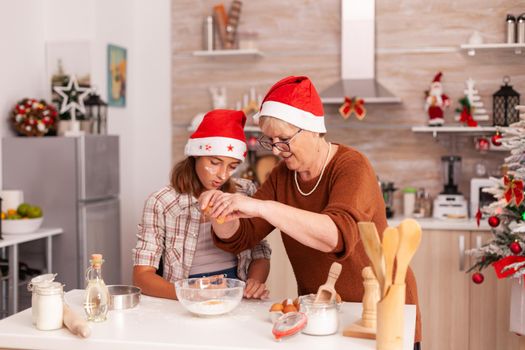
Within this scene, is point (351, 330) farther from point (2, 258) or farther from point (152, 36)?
point (152, 36)

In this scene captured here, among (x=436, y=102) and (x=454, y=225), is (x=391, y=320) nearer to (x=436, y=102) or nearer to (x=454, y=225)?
(x=454, y=225)

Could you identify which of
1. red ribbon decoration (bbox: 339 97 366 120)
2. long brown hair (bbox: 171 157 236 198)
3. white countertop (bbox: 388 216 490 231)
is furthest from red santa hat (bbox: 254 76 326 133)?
red ribbon decoration (bbox: 339 97 366 120)

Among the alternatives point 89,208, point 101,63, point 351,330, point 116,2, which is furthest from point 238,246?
point 116,2

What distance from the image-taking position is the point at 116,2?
5348mm

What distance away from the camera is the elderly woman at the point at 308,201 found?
7.02 ft

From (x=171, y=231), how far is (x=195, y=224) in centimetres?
9

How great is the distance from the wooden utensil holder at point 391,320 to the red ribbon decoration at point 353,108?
3.16m

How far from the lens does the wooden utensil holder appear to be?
1914 millimetres

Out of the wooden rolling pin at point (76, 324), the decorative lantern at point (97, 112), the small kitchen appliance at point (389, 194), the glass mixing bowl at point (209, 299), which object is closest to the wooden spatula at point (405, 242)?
the glass mixing bowl at point (209, 299)

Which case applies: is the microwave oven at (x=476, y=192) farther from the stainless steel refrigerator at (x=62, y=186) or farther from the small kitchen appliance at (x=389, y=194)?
the stainless steel refrigerator at (x=62, y=186)

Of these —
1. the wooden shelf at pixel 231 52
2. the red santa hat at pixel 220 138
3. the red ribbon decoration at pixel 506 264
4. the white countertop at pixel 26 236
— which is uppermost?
the wooden shelf at pixel 231 52

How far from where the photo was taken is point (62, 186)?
4527 millimetres

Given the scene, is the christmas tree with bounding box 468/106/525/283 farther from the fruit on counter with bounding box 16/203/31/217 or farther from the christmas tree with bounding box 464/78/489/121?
the fruit on counter with bounding box 16/203/31/217

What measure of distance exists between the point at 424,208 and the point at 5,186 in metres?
2.68
